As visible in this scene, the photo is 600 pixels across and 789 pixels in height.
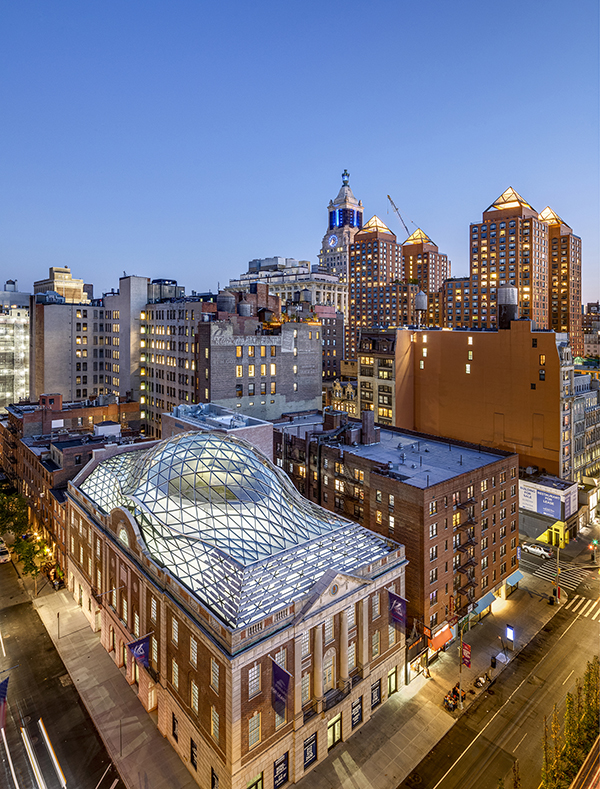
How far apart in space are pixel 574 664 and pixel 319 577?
102 ft

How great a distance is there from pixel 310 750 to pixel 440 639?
17.4m

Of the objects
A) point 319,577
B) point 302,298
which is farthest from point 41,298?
point 319,577

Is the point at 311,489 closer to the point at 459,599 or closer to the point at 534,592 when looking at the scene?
the point at 459,599

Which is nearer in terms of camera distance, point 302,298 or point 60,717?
point 60,717

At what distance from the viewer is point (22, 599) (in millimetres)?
57281

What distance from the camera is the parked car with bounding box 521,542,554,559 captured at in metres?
70.7

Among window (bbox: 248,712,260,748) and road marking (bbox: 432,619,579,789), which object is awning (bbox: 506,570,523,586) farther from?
window (bbox: 248,712,260,748)

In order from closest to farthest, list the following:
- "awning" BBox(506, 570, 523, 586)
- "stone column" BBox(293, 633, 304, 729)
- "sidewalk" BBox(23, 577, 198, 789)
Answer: "stone column" BBox(293, 633, 304, 729)
"sidewalk" BBox(23, 577, 198, 789)
"awning" BBox(506, 570, 523, 586)

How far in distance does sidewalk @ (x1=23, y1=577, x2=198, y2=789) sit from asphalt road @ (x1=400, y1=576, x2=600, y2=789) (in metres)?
18.2

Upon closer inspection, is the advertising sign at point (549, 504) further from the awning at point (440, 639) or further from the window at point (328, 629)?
the window at point (328, 629)

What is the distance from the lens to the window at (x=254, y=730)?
99.3 ft

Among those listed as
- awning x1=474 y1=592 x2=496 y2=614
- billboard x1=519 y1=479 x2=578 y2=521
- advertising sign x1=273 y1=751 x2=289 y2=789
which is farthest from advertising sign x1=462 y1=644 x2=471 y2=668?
billboard x1=519 y1=479 x2=578 y2=521

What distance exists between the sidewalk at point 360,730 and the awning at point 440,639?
2485 mm

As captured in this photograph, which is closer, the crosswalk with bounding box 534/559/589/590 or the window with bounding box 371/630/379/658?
the window with bounding box 371/630/379/658
